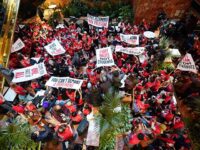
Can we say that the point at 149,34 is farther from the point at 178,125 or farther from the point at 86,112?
the point at 86,112

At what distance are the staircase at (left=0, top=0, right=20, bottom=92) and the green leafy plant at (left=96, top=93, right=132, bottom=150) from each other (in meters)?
4.71

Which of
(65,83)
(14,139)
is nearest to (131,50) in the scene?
(65,83)

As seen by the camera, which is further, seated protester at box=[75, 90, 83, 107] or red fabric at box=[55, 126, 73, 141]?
seated protester at box=[75, 90, 83, 107]

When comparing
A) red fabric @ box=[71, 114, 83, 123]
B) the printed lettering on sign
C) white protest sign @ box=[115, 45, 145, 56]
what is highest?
white protest sign @ box=[115, 45, 145, 56]

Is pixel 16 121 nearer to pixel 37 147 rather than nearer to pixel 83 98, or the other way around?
pixel 37 147

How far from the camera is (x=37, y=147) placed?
10.2 m

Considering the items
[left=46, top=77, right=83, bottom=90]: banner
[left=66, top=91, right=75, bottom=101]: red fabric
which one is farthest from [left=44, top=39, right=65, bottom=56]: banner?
[left=66, top=91, right=75, bottom=101]: red fabric

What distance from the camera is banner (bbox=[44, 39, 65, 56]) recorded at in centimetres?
1391

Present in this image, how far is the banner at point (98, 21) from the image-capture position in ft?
50.8

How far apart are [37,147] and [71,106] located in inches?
66.0

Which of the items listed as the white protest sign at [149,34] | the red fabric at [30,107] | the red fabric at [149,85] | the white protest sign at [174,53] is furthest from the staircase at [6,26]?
the white protest sign at [174,53]

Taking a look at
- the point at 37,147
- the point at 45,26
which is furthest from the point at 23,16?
the point at 37,147

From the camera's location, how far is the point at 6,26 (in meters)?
14.5

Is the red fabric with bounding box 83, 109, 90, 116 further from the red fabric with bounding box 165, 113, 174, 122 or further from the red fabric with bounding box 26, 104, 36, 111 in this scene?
the red fabric with bounding box 165, 113, 174, 122
